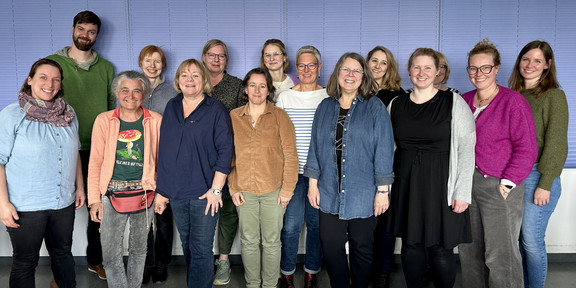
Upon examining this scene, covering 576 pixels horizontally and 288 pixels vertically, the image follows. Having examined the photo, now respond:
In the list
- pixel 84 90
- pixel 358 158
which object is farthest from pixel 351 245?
pixel 84 90

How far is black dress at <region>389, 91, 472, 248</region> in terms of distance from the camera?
85.7 inches

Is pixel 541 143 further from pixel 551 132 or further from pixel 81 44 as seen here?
pixel 81 44

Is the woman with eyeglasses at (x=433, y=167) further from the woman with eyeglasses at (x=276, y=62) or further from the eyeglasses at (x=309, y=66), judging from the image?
the woman with eyeglasses at (x=276, y=62)

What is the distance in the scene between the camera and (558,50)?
3.46 m

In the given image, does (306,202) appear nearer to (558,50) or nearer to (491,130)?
(491,130)

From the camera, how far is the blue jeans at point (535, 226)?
2.55 meters

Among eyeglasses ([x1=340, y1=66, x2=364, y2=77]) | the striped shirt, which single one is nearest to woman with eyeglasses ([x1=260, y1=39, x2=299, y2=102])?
the striped shirt

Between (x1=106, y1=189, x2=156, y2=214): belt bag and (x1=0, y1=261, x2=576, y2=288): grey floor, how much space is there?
98 cm

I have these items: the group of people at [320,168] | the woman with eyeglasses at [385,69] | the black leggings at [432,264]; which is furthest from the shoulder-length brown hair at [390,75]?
the black leggings at [432,264]

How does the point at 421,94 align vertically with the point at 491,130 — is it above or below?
above

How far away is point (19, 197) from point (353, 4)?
3127 mm

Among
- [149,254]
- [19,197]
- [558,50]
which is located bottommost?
[149,254]

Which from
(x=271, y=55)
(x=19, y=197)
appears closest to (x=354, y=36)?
(x=271, y=55)

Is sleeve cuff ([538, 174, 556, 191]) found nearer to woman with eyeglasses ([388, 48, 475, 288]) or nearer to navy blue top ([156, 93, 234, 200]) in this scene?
woman with eyeglasses ([388, 48, 475, 288])
